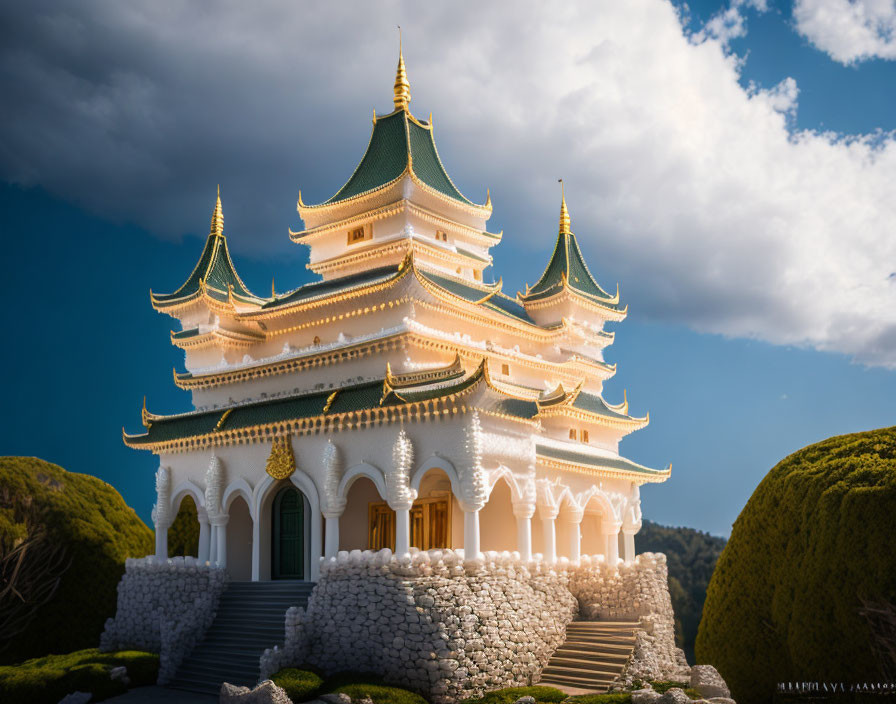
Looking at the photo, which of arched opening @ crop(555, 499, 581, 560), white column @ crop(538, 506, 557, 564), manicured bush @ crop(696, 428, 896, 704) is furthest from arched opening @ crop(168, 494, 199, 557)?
manicured bush @ crop(696, 428, 896, 704)

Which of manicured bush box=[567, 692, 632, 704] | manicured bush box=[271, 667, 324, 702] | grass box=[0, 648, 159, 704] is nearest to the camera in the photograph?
manicured bush box=[567, 692, 632, 704]

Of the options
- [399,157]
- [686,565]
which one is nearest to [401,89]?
[399,157]

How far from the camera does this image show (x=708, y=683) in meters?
16.3

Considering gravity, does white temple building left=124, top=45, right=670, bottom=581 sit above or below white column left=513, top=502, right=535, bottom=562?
above

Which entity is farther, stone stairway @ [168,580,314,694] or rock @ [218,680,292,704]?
stone stairway @ [168,580,314,694]

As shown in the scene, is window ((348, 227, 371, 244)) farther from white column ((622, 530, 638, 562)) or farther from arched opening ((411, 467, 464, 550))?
white column ((622, 530, 638, 562))

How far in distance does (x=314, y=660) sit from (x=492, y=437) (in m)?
5.93

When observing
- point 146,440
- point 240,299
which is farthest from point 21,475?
point 240,299

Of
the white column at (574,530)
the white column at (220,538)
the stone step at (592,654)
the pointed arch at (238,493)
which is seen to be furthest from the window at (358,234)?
the stone step at (592,654)

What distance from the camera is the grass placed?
726 inches

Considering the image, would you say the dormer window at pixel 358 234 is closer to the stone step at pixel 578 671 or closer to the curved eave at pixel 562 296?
the curved eave at pixel 562 296

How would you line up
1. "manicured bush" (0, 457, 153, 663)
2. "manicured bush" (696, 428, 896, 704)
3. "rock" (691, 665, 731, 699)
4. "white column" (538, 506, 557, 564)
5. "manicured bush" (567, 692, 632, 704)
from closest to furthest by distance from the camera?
"manicured bush" (567, 692, 632, 704) < "manicured bush" (696, 428, 896, 704) < "rock" (691, 665, 731, 699) < "white column" (538, 506, 557, 564) < "manicured bush" (0, 457, 153, 663)

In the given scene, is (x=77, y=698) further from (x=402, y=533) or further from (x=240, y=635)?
(x=402, y=533)

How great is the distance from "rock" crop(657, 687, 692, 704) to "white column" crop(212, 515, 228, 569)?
12.4 meters
